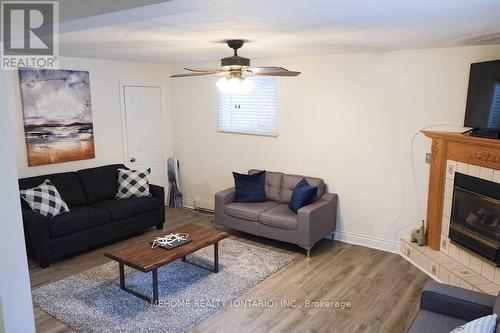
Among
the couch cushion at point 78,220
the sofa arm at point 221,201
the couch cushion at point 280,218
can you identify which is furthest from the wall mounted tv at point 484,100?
the couch cushion at point 78,220

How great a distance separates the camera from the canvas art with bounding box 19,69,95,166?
15.2 ft

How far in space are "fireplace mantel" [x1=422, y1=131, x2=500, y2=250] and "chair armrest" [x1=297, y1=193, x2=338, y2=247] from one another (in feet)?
3.65

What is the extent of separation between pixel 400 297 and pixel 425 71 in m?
2.36

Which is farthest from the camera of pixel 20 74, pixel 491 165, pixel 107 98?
pixel 107 98

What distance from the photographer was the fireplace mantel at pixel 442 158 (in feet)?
11.5

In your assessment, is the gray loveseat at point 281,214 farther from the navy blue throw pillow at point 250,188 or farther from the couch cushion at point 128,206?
the couch cushion at point 128,206

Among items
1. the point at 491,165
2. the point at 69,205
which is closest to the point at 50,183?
the point at 69,205

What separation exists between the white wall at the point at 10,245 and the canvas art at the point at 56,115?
2.94 m

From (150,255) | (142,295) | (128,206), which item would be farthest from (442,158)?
(128,206)

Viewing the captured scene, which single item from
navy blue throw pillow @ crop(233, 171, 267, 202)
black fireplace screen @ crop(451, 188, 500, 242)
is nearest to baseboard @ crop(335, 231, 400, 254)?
black fireplace screen @ crop(451, 188, 500, 242)

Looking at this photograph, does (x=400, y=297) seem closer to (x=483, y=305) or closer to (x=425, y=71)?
(x=483, y=305)

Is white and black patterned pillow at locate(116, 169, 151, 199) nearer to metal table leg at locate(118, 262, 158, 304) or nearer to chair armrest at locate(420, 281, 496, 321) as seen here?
metal table leg at locate(118, 262, 158, 304)

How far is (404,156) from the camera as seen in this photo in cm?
439

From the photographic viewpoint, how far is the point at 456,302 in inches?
98.5
